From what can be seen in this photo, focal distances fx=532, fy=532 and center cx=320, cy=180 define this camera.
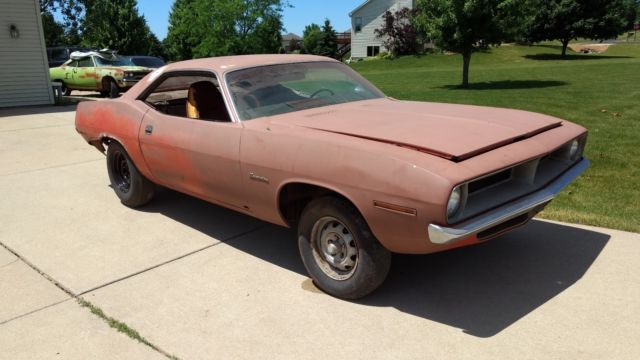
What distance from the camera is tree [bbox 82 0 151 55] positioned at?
41969 mm

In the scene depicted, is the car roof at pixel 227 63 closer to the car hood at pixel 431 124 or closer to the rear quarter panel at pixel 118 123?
the rear quarter panel at pixel 118 123

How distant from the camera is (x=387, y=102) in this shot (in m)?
4.48

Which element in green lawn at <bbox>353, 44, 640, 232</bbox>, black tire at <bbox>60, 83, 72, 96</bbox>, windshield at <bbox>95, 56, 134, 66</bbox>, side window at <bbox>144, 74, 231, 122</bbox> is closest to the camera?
side window at <bbox>144, 74, 231, 122</bbox>

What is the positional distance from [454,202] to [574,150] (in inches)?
62.7

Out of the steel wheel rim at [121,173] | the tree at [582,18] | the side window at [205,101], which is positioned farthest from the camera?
the tree at [582,18]

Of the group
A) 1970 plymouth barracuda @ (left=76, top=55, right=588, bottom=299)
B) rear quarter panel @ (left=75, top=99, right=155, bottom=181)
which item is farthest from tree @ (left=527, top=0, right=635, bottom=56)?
1970 plymouth barracuda @ (left=76, top=55, right=588, bottom=299)

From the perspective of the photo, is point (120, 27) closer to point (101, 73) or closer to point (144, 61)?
point (144, 61)

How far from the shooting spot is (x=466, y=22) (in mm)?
18328

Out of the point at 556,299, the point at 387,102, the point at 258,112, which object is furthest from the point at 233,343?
the point at 387,102

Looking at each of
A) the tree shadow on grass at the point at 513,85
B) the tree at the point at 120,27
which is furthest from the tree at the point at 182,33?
the tree shadow on grass at the point at 513,85

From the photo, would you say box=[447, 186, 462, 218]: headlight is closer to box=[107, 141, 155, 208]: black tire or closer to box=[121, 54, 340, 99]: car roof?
box=[121, 54, 340, 99]: car roof

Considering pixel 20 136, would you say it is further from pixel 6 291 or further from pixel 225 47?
pixel 225 47

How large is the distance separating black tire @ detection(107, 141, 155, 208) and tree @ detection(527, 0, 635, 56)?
36064 mm

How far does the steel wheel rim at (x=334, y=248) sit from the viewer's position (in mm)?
3292
